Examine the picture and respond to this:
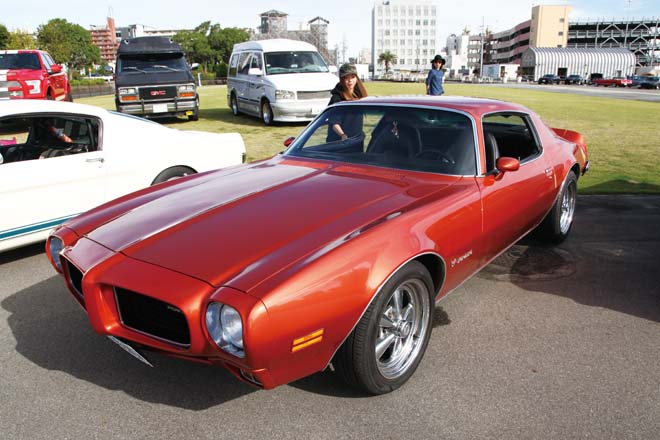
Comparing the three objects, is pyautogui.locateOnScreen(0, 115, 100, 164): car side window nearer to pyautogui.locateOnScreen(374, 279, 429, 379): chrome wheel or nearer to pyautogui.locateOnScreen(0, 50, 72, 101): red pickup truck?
pyautogui.locateOnScreen(374, 279, 429, 379): chrome wheel

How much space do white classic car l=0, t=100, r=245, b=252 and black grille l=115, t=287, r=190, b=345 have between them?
8.29 ft

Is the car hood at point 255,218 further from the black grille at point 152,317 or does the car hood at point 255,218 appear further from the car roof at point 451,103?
the car roof at point 451,103

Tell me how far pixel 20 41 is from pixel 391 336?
50.7 metres

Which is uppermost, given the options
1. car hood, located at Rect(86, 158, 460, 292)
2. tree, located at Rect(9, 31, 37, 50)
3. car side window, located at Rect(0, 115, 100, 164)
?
tree, located at Rect(9, 31, 37, 50)

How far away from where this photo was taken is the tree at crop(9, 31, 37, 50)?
43.2 meters

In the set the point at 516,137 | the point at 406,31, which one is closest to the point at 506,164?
the point at 516,137

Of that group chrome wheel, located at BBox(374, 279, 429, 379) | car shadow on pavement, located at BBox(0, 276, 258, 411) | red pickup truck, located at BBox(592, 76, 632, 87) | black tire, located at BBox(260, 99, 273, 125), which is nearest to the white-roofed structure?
red pickup truck, located at BBox(592, 76, 632, 87)

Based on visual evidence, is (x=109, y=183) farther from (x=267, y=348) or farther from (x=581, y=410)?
(x=581, y=410)

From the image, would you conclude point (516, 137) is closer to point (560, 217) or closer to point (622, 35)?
point (560, 217)

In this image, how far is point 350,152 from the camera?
402 centimetres

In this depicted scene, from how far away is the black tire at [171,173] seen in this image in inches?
215

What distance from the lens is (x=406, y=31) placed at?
164000 mm

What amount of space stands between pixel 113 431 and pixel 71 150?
3305 mm

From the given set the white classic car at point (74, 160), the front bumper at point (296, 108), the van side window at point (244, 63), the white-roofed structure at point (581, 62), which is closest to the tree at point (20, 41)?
the van side window at point (244, 63)
